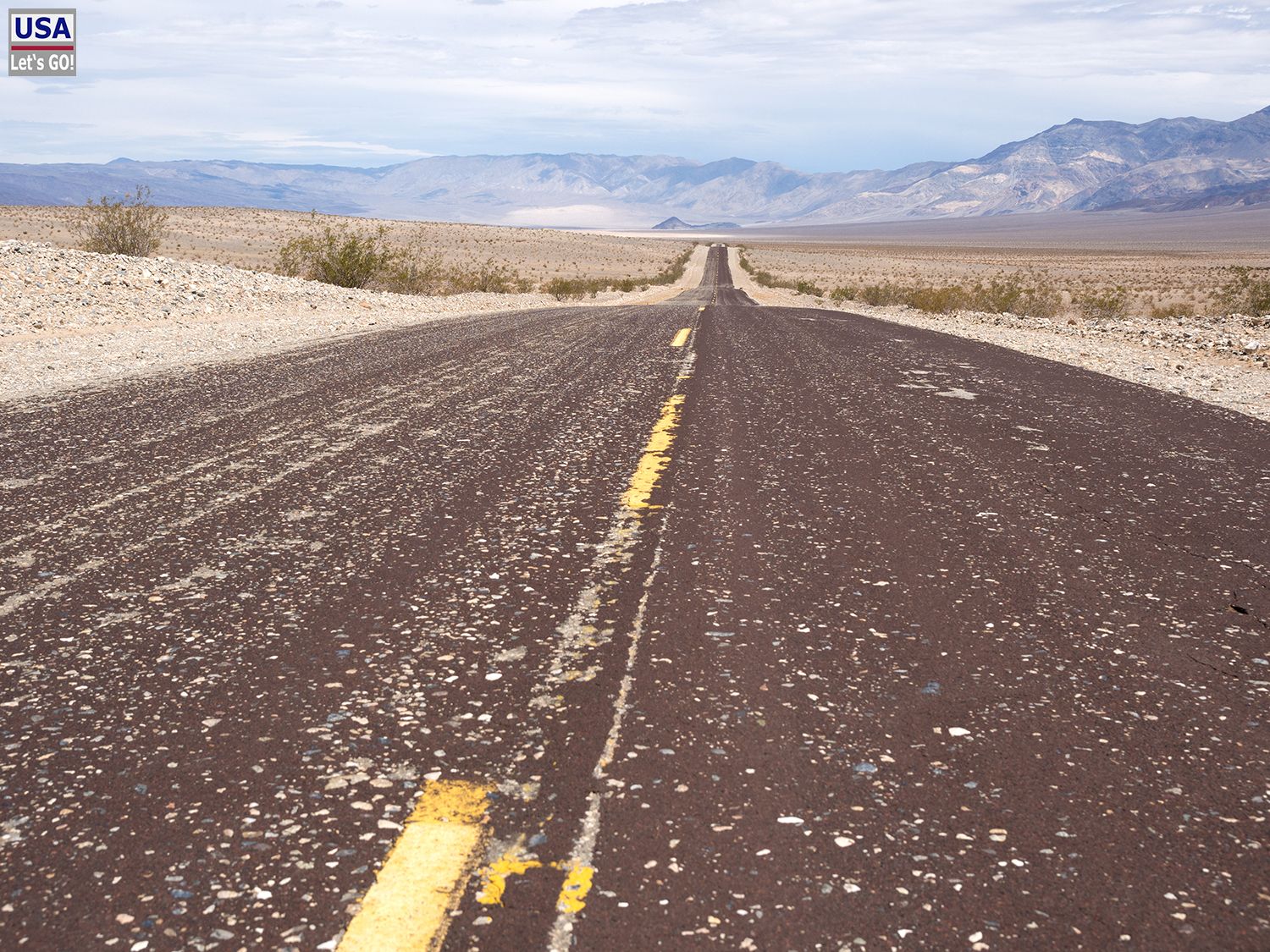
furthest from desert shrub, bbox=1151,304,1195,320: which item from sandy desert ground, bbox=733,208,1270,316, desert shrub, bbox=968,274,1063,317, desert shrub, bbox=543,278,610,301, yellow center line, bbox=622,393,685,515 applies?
yellow center line, bbox=622,393,685,515

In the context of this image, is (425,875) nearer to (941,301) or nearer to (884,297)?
(941,301)

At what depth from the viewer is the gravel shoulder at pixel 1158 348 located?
1189 cm

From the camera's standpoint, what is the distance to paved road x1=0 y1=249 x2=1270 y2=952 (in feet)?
7.56

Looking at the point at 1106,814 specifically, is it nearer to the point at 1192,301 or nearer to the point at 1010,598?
the point at 1010,598

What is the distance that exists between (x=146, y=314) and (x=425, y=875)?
1796 cm

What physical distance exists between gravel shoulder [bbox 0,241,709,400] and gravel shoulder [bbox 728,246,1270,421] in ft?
36.4

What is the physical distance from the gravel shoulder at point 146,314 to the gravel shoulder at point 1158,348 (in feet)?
36.4

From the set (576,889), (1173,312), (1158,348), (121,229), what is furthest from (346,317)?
(1173,312)

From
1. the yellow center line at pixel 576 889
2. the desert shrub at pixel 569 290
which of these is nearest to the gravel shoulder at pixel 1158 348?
the yellow center line at pixel 576 889

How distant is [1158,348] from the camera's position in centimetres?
1692

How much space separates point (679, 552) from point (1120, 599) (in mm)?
1933

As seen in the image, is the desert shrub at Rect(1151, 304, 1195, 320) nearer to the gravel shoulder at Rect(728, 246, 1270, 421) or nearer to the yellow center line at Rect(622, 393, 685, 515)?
the gravel shoulder at Rect(728, 246, 1270, 421)

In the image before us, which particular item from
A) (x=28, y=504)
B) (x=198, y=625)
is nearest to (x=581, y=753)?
(x=198, y=625)

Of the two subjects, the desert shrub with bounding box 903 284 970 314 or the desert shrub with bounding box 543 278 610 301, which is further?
the desert shrub with bounding box 543 278 610 301
